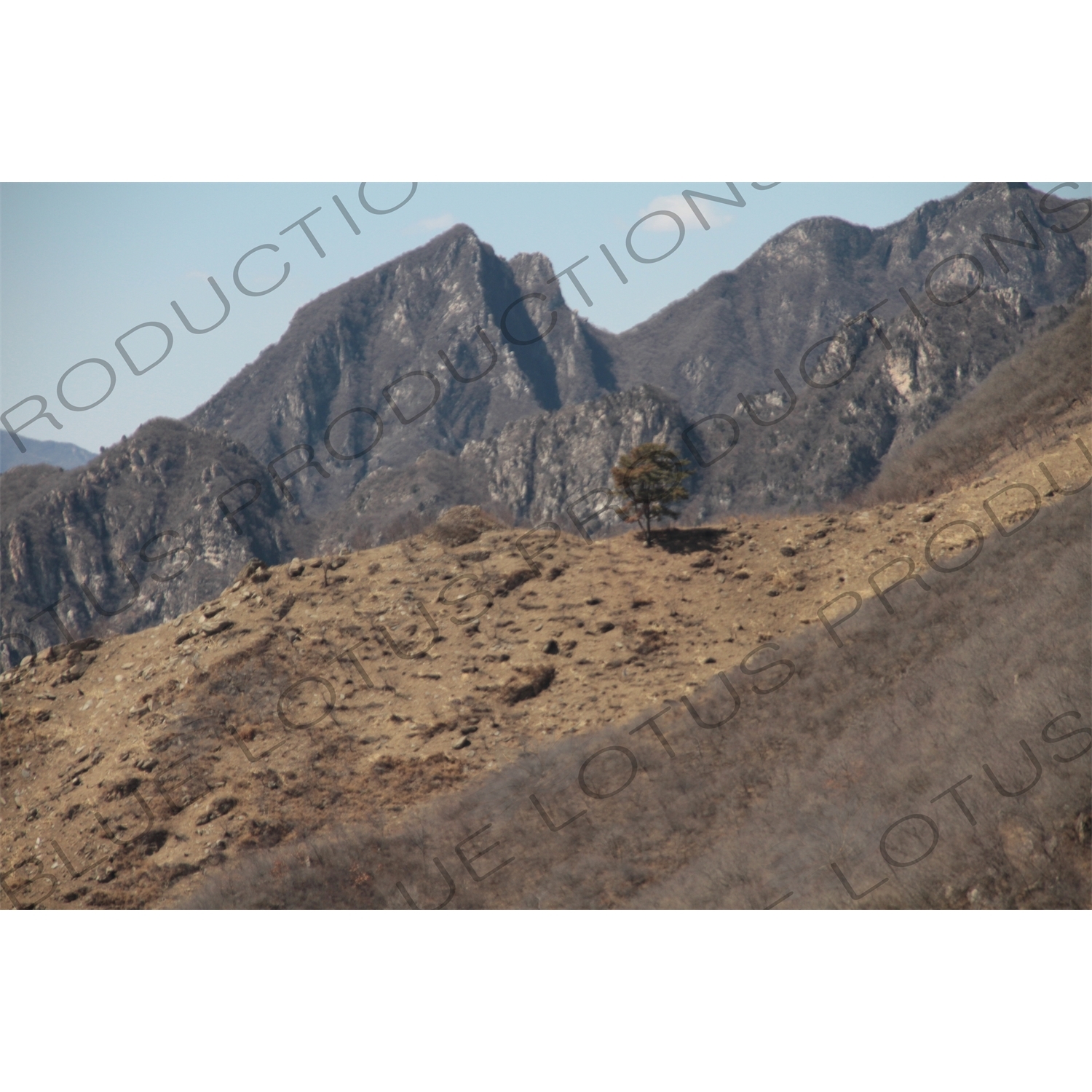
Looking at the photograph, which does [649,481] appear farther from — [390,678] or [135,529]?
[135,529]

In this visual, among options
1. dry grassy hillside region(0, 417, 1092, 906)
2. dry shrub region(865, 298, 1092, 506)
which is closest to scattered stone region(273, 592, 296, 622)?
dry grassy hillside region(0, 417, 1092, 906)

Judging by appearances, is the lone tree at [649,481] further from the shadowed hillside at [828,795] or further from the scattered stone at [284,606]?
the scattered stone at [284,606]

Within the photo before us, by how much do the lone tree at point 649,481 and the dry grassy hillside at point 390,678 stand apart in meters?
1.18

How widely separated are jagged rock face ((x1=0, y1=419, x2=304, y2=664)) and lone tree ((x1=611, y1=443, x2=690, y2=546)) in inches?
5591

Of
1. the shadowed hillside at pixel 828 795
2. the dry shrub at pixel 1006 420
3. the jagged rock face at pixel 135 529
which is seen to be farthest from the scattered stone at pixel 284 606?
the jagged rock face at pixel 135 529

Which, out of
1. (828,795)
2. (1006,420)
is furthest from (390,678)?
(1006,420)

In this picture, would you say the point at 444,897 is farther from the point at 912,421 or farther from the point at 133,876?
the point at 912,421

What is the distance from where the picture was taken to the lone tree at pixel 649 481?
25.8 meters

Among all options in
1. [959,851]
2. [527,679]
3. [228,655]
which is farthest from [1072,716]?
[228,655]

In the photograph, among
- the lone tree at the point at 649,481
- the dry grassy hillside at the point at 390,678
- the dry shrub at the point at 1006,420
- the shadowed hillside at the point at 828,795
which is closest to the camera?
the shadowed hillside at the point at 828,795

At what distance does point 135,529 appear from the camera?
17300 cm

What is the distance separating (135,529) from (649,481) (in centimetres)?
17429

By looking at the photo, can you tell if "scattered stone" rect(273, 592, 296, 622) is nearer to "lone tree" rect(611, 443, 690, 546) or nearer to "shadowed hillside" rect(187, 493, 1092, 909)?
"shadowed hillside" rect(187, 493, 1092, 909)

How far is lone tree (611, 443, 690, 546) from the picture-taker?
25781mm
